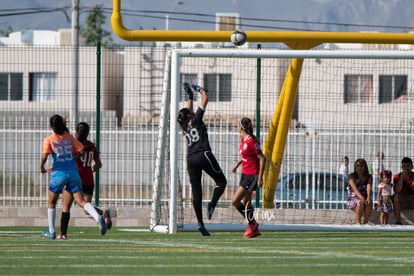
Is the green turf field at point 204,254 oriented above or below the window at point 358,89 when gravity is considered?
below

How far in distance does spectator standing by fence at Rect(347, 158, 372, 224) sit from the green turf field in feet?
8.67

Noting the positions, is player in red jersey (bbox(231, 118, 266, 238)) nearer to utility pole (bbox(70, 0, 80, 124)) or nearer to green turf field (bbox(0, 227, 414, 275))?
green turf field (bbox(0, 227, 414, 275))

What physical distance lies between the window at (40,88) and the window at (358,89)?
236 inches

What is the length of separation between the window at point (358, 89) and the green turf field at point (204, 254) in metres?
8.31

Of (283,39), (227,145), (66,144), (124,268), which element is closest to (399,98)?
(227,145)

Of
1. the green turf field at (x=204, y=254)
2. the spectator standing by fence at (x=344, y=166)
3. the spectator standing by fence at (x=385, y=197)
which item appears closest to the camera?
the green turf field at (x=204, y=254)

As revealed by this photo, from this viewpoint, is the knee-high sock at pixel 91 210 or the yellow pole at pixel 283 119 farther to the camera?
the yellow pole at pixel 283 119

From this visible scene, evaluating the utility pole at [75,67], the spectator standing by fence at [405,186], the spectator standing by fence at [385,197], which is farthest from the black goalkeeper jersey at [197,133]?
the utility pole at [75,67]

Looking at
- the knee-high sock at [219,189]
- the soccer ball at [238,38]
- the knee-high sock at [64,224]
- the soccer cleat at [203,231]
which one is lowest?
the soccer cleat at [203,231]

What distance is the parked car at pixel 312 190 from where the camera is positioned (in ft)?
70.0

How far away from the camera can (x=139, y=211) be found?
2048 centimetres

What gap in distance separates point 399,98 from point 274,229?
660 cm

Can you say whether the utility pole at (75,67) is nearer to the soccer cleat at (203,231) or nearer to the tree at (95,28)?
the soccer cleat at (203,231)

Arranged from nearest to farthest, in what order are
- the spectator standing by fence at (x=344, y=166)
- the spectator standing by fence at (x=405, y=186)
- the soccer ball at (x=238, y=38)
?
the soccer ball at (x=238, y=38) → the spectator standing by fence at (x=405, y=186) → the spectator standing by fence at (x=344, y=166)
